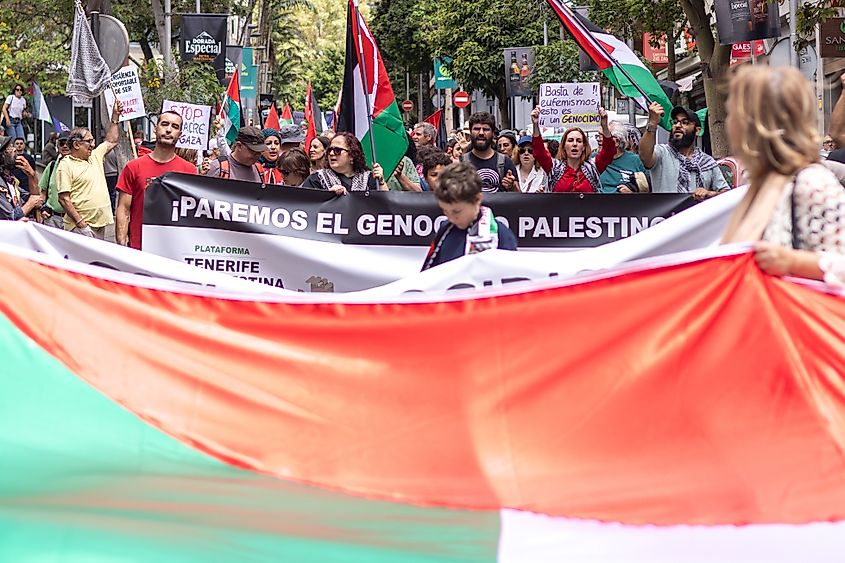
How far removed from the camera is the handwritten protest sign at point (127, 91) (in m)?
17.9

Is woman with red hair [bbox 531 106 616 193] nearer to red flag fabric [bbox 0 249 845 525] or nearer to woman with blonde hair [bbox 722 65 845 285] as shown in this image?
red flag fabric [bbox 0 249 845 525]

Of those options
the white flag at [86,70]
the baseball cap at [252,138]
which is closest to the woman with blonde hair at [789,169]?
the baseball cap at [252,138]

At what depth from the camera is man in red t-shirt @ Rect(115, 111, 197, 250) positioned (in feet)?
31.7

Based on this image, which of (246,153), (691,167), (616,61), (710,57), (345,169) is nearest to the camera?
(345,169)

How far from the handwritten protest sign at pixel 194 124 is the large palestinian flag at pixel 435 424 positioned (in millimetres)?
15440

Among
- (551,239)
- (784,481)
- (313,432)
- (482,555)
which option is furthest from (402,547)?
(551,239)

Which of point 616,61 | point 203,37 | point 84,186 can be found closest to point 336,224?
point 616,61

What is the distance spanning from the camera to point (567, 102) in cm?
1722

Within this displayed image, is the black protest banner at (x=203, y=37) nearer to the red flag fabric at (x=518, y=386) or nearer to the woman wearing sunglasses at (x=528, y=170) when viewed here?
the woman wearing sunglasses at (x=528, y=170)

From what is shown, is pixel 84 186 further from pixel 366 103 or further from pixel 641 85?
pixel 641 85

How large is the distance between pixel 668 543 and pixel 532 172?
9535mm

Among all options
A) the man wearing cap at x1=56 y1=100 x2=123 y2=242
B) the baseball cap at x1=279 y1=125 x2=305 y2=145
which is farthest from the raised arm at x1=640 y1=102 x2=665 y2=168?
the baseball cap at x1=279 y1=125 x2=305 y2=145

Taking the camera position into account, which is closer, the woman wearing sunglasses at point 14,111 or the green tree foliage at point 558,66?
the woman wearing sunglasses at point 14,111

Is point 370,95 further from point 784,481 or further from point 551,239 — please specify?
point 784,481
